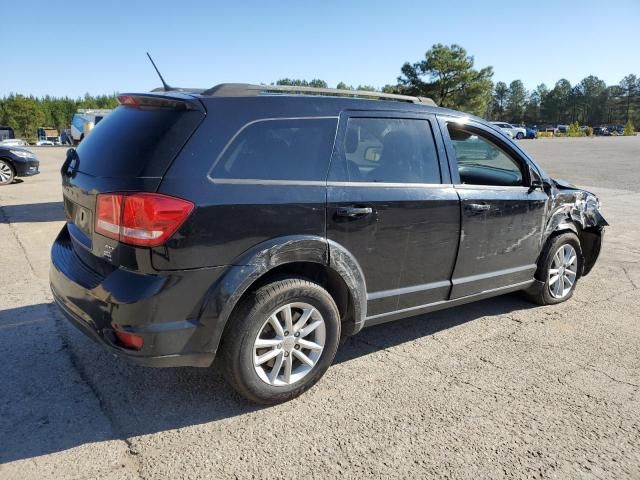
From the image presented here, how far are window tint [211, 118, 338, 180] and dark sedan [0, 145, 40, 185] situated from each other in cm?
1186

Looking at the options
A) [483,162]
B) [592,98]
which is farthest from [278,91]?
[592,98]

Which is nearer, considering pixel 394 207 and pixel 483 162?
pixel 394 207

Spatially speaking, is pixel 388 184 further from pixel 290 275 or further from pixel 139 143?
pixel 139 143

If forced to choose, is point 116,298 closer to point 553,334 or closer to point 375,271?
point 375,271

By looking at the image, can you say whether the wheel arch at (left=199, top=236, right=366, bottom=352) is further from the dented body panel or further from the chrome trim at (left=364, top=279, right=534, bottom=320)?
the chrome trim at (left=364, top=279, right=534, bottom=320)

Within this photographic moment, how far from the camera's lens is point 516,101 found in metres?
130

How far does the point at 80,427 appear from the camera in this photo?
8.93 feet

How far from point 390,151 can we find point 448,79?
75353 millimetres

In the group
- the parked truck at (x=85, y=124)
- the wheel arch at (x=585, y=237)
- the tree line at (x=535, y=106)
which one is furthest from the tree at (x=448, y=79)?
the wheel arch at (x=585, y=237)

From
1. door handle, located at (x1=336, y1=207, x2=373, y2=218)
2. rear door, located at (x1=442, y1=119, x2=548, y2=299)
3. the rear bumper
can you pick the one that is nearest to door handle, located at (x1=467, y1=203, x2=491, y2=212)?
rear door, located at (x1=442, y1=119, x2=548, y2=299)

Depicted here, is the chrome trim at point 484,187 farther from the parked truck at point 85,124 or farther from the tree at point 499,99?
the tree at point 499,99

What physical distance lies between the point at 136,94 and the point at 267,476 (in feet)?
7.47

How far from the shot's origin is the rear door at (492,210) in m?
3.79

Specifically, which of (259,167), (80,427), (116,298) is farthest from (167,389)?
(259,167)
